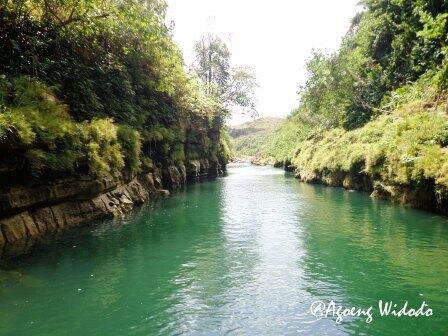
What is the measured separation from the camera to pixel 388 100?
127 feet

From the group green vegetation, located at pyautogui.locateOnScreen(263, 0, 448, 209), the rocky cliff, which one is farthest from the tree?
the rocky cliff

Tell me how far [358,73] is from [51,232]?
127 feet

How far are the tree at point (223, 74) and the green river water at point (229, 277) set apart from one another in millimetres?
39992

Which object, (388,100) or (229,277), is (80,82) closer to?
(229,277)

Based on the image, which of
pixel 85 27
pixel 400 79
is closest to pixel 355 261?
pixel 85 27

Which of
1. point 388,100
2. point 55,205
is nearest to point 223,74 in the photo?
point 388,100

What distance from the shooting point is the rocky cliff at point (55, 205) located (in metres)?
14.7

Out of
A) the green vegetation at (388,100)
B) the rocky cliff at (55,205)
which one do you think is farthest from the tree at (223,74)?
the rocky cliff at (55,205)

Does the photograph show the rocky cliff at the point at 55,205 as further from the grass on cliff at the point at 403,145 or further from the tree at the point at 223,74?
the tree at the point at 223,74

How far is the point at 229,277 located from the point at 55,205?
9767 millimetres

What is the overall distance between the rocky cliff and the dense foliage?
848mm

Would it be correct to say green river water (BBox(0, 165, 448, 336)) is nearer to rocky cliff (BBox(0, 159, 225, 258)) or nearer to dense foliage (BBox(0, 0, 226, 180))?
rocky cliff (BBox(0, 159, 225, 258))

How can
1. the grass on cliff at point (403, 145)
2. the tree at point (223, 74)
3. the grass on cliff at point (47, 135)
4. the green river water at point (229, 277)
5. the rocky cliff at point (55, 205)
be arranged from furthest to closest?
the tree at point (223, 74) < the grass on cliff at point (403, 145) < the rocky cliff at point (55, 205) < the grass on cliff at point (47, 135) < the green river water at point (229, 277)

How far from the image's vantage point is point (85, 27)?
64.7ft
